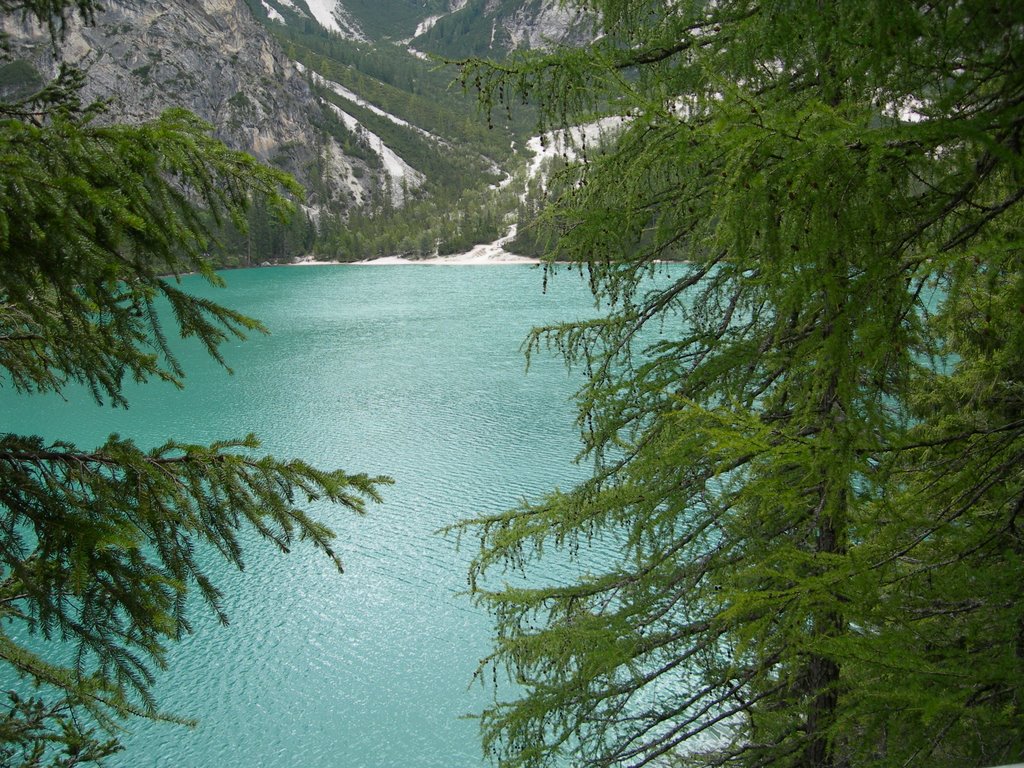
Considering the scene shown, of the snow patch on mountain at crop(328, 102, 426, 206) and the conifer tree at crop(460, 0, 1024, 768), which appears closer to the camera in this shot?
the conifer tree at crop(460, 0, 1024, 768)

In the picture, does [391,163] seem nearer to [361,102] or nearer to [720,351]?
[361,102]

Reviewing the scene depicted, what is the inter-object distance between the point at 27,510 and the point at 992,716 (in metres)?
2.93

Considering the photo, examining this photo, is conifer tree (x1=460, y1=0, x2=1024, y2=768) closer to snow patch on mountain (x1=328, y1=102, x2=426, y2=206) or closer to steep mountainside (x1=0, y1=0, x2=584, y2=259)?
steep mountainside (x1=0, y1=0, x2=584, y2=259)

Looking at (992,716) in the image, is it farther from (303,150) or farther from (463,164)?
(463,164)

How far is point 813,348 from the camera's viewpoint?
1862 millimetres

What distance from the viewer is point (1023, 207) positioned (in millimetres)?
1896

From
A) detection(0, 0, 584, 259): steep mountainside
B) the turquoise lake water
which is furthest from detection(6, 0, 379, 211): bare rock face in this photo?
the turquoise lake water

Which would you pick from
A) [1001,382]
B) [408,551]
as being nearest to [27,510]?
[1001,382]

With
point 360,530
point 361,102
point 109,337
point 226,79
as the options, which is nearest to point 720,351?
point 109,337

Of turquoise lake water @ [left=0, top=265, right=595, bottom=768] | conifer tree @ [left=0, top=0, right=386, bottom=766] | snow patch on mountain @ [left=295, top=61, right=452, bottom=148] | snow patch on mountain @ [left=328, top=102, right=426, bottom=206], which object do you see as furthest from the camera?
snow patch on mountain @ [left=295, top=61, right=452, bottom=148]

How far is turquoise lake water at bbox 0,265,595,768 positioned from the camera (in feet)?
28.4

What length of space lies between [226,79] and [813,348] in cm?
11684

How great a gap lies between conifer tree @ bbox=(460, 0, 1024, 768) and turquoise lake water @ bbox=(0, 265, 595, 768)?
4.75m

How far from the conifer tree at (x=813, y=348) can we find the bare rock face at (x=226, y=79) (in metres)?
97.1
